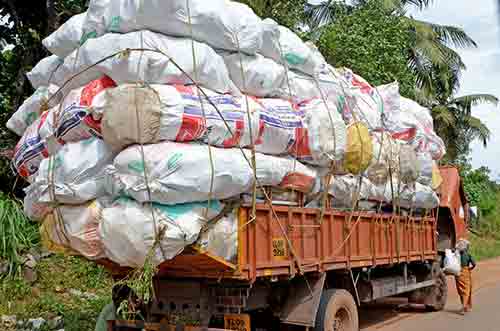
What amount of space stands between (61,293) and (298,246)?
4415 millimetres

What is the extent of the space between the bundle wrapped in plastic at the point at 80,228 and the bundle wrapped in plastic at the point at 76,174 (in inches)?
2.6

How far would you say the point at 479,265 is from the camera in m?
18.2

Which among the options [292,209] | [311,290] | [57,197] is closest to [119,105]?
[57,197]

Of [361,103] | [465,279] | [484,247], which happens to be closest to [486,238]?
[484,247]

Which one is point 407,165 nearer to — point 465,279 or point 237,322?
point 465,279

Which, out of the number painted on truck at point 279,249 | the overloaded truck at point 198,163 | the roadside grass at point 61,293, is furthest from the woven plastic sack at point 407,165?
the roadside grass at point 61,293

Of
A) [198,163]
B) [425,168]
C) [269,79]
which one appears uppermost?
[269,79]

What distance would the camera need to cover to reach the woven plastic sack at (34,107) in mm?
5508

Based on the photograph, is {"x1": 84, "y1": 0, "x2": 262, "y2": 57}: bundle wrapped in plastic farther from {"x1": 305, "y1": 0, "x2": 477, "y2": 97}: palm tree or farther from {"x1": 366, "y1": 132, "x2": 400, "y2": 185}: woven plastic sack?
{"x1": 305, "y1": 0, "x2": 477, "y2": 97}: palm tree

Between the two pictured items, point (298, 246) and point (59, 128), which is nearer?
point (59, 128)

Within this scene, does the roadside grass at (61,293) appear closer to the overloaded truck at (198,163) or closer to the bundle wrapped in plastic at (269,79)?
the overloaded truck at (198,163)

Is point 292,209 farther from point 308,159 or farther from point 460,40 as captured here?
point 460,40

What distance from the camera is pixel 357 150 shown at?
6344mm

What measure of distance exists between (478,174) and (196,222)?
24.7m
